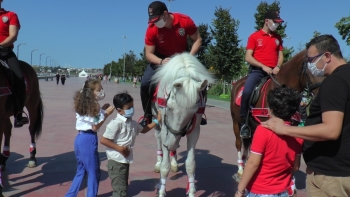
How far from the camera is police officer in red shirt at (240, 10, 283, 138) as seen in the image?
5.89 metres

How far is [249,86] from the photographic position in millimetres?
5816

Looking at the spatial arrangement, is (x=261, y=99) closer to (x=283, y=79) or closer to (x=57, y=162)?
(x=283, y=79)

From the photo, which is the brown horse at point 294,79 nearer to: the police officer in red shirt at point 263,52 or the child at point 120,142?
the police officer in red shirt at point 263,52

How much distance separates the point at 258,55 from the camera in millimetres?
6160

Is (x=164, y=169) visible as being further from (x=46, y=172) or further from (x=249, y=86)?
(x=46, y=172)

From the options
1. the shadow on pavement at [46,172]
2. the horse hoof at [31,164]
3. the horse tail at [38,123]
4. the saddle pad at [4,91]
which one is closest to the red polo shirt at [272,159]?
the shadow on pavement at [46,172]

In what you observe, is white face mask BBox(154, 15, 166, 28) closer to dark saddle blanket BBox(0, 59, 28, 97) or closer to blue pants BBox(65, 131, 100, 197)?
blue pants BBox(65, 131, 100, 197)

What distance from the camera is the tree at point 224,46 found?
90.0 feet

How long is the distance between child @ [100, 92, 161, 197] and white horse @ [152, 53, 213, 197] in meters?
0.49

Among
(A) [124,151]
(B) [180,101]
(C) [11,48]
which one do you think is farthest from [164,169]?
(C) [11,48]

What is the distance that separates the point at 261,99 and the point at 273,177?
2.42 m

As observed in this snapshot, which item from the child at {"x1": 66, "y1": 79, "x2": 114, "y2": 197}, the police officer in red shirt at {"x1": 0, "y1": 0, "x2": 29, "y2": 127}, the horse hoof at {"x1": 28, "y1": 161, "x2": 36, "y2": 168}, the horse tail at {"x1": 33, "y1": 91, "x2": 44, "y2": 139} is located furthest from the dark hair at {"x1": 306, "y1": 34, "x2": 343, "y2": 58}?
the horse tail at {"x1": 33, "y1": 91, "x2": 44, "y2": 139}

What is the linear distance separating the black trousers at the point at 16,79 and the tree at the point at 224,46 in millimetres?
21954

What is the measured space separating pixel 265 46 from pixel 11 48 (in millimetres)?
4256
